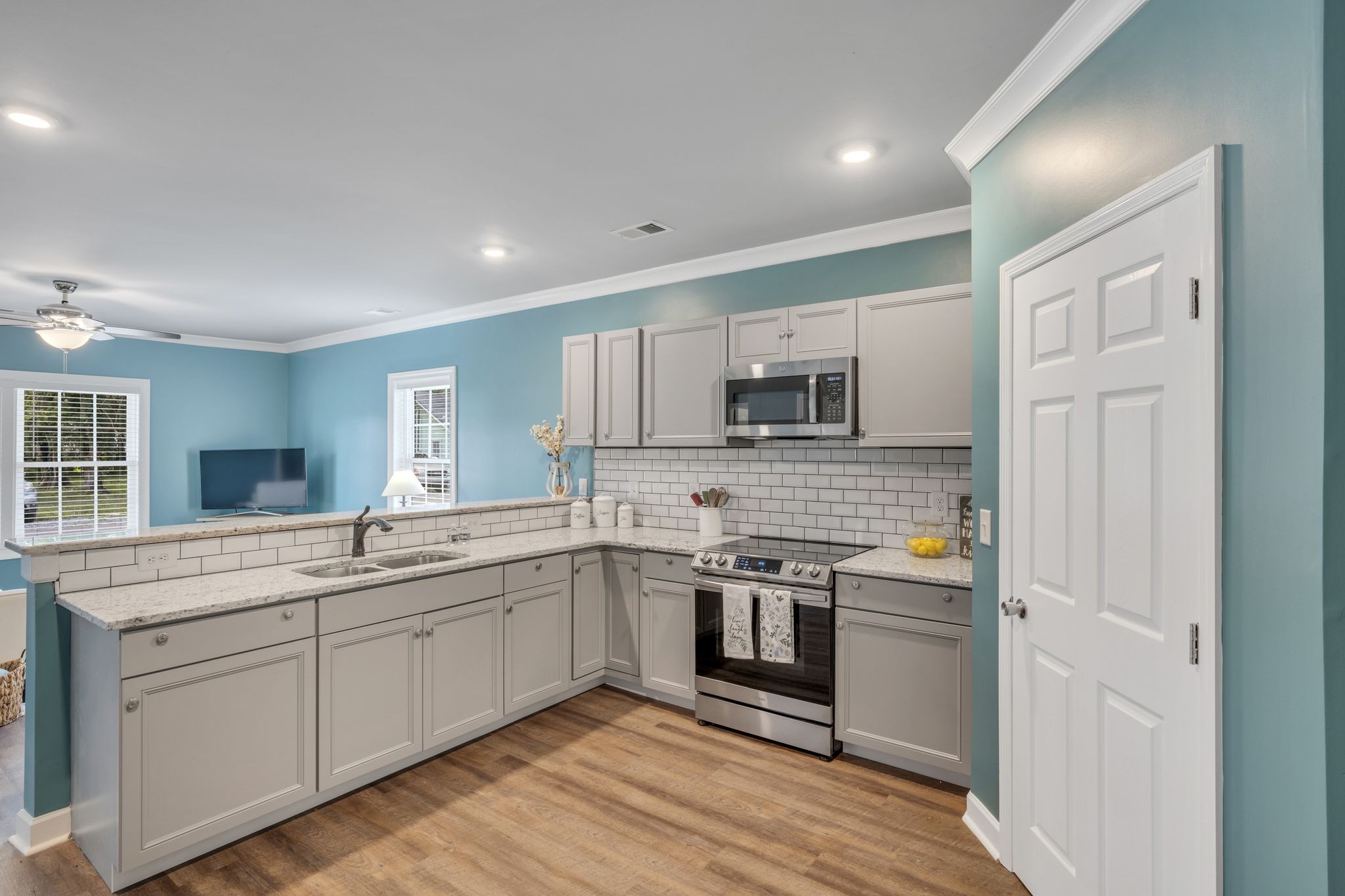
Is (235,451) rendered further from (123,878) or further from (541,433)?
(123,878)

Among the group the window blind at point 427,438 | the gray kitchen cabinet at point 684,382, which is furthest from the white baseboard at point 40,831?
the window blind at point 427,438

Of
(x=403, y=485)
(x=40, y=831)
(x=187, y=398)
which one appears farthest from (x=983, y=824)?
(x=187, y=398)

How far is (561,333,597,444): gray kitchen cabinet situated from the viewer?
4.44m

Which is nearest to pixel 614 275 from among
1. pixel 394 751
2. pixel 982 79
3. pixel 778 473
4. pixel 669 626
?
pixel 778 473

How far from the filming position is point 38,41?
1979mm

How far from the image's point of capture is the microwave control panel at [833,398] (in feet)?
11.1

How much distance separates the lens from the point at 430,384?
6.18m

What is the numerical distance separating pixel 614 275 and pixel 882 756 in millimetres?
3394

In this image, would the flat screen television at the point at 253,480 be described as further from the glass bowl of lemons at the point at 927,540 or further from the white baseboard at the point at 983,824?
the white baseboard at the point at 983,824

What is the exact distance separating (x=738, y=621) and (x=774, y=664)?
0.27 meters

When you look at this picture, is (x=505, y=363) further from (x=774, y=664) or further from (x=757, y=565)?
(x=774, y=664)

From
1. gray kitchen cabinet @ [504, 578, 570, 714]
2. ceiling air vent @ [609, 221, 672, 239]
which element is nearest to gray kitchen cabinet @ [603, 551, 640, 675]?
gray kitchen cabinet @ [504, 578, 570, 714]

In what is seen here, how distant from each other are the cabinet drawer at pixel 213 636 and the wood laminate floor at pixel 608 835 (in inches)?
29.1

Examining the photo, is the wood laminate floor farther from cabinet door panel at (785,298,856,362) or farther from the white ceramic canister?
cabinet door panel at (785,298,856,362)
